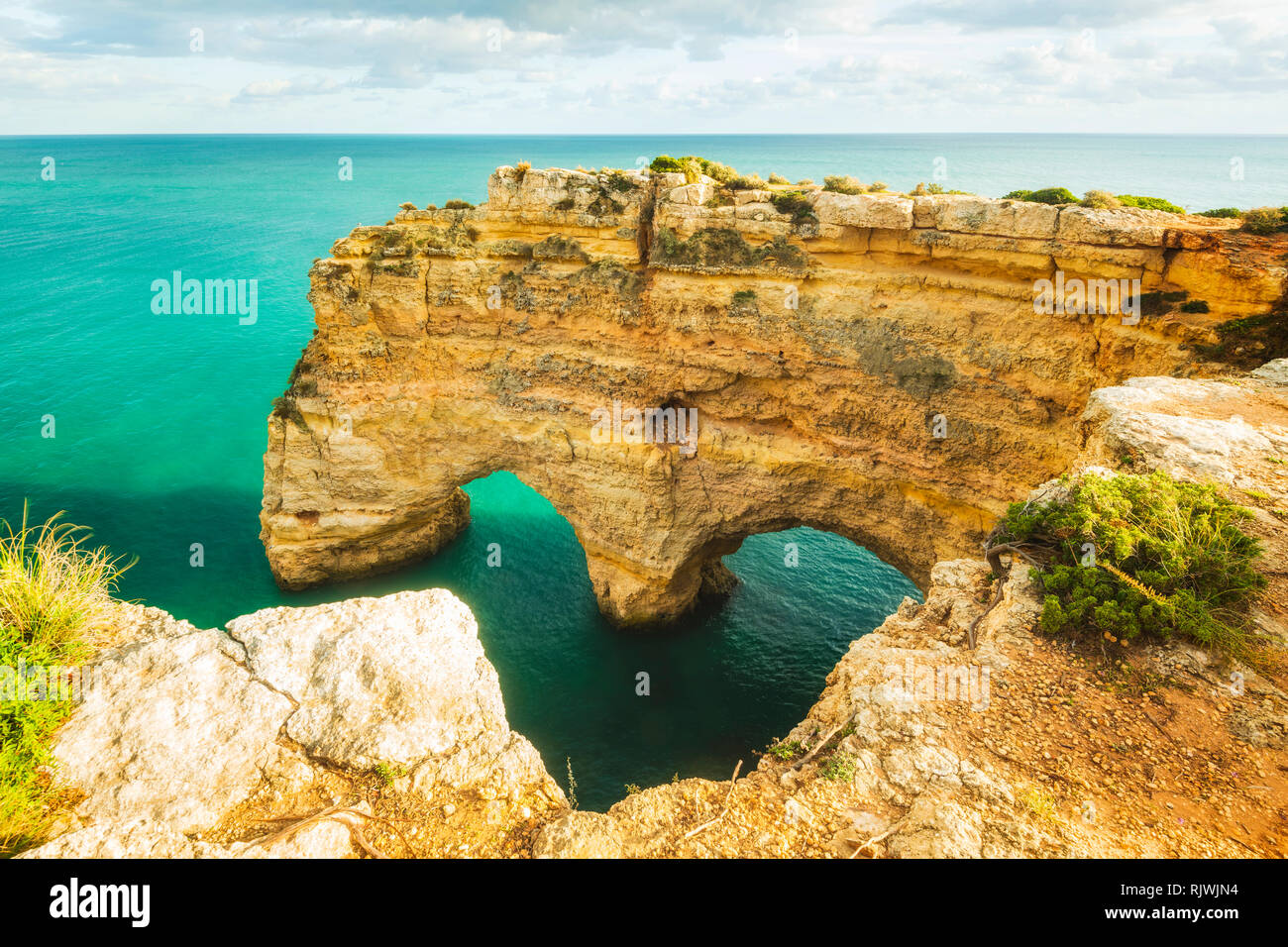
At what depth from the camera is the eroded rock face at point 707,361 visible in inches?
615

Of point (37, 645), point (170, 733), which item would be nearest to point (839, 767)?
point (170, 733)

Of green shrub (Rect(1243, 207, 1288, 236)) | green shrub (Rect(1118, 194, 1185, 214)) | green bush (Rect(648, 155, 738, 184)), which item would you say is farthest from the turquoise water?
green shrub (Rect(1243, 207, 1288, 236))

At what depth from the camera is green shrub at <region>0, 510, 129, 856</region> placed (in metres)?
4.84

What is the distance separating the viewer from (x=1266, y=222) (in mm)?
13805

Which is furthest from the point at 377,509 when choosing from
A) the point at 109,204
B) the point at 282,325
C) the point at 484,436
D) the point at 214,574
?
the point at 109,204

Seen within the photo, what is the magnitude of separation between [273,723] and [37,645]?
219 cm

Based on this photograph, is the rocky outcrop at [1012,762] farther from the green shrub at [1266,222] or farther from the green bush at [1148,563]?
the green shrub at [1266,222]

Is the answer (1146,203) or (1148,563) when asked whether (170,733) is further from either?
(1146,203)

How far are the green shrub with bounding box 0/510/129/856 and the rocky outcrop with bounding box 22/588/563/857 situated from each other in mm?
176

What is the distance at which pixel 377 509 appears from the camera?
2405cm

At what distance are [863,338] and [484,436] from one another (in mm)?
12315

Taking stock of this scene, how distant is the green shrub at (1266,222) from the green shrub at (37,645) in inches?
788
